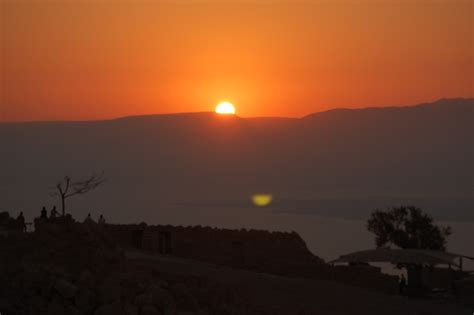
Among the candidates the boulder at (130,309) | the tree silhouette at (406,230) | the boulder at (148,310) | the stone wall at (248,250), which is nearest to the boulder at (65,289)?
the boulder at (130,309)

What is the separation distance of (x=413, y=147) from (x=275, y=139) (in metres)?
23.9

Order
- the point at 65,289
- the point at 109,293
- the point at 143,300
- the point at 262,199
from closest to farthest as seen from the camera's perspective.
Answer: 1. the point at 65,289
2. the point at 109,293
3. the point at 143,300
4. the point at 262,199

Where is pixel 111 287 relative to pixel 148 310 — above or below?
above

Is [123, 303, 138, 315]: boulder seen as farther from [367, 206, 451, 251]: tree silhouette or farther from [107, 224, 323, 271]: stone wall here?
[367, 206, 451, 251]: tree silhouette

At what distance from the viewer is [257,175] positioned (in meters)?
157

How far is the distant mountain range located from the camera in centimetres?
14012

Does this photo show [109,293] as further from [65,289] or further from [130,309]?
[65,289]

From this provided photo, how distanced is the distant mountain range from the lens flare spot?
64.3 inches

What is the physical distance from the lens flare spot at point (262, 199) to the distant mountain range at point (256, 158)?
1634 mm

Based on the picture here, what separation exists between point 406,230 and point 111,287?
29.5 m

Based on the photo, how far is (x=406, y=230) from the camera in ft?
143

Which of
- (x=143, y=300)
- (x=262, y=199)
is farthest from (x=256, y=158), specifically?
(x=143, y=300)

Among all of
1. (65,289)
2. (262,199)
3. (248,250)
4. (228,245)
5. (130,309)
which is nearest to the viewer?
(130,309)

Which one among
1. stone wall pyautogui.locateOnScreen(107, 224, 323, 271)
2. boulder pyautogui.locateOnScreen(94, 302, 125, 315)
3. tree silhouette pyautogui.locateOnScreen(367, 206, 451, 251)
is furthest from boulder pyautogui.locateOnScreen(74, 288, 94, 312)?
tree silhouette pyautogui.locateOnScreen(367, 206, 451, 251)
